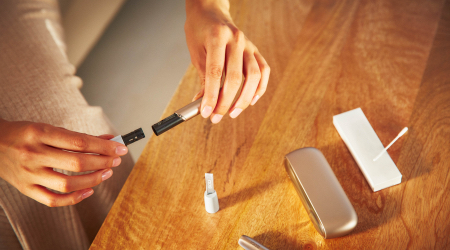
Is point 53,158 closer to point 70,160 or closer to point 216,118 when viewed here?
point 70,160

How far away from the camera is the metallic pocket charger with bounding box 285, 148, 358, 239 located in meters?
0.43

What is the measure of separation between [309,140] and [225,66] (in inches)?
8.4

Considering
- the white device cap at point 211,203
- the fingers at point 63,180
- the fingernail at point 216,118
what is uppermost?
the fingers at point 63,180

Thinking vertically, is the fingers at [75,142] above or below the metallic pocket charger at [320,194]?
above

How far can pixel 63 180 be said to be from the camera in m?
0.44

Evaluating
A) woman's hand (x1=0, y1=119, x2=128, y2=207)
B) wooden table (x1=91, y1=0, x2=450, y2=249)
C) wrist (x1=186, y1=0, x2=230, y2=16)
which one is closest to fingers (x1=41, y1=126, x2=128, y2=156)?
woman's hand (x1=0, y1=119, x2=128, y2=207)

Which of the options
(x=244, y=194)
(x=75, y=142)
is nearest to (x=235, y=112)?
(x=244, y=194)

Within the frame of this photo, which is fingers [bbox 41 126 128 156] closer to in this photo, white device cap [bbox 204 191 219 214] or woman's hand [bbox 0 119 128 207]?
woman's hand [bbox 0 119 128 207]

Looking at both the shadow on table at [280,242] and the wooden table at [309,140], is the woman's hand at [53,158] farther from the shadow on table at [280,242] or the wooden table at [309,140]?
the shadow on table at [280,242]

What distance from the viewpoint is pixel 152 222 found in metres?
0.49

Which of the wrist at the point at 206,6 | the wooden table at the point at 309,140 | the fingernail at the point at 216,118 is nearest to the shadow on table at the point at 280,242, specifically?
the wooden table at the point at 309,140

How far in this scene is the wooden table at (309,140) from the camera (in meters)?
0.47

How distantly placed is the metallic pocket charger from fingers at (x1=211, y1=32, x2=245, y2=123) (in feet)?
0.47

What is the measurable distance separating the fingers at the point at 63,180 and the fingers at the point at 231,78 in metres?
0.23
